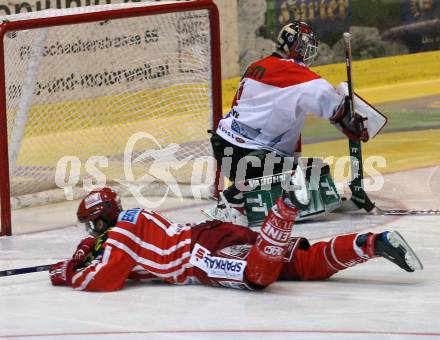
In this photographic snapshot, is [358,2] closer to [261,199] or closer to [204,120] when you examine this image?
[204,120]

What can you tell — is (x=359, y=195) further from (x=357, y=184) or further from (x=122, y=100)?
(x=122, y=100)

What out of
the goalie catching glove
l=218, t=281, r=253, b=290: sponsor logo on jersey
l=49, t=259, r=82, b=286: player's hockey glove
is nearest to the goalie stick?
the goalie catching glove

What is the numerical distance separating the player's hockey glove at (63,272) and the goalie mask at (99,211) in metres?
0.16

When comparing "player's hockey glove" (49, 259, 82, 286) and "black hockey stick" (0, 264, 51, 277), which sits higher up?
"player's hockey glove" (49, 259, 82, 286)

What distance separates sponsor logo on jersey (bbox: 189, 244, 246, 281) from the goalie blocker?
1493 mm

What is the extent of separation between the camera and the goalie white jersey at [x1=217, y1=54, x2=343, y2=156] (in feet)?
19.1

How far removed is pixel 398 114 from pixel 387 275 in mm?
4554

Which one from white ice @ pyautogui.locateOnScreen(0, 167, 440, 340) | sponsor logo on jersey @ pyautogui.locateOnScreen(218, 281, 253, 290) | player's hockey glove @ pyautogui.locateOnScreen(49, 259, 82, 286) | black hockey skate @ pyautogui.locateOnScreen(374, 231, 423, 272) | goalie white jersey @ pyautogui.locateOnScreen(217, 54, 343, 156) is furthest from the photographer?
goalie white jersey @ pyautogui.locateOnScreen(217, 54, 343, 156)

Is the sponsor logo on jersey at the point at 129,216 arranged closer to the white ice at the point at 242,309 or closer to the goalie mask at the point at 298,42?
the white ice at the point at 242,309

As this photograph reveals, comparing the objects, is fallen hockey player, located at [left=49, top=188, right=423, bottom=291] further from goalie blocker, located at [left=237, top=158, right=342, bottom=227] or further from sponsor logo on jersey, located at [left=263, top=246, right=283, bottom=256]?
goalie blocker, located at [left=237, top=158, right=342, bottom=227]

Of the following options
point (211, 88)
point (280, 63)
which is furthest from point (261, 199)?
point (211, 88)

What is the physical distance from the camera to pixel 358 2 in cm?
981

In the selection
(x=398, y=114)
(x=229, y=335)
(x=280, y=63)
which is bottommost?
(x=398, y=114)

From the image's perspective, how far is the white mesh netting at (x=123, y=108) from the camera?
22.6ft
